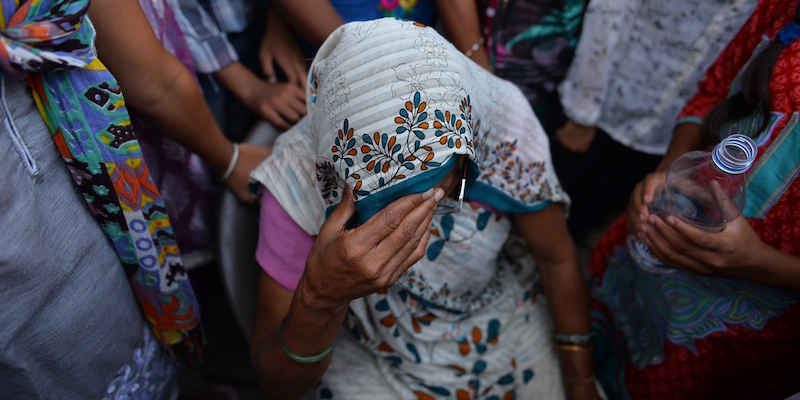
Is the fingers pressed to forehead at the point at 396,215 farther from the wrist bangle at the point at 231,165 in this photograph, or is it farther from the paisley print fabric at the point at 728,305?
the paisley print fabric at the point at 728,305

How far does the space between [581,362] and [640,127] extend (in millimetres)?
916

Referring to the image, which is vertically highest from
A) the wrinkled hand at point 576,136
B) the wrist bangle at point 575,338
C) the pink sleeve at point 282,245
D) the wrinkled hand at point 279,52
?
the wrinkled hand at point 279,52

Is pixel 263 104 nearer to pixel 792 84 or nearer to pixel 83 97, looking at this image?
pixel 83 97

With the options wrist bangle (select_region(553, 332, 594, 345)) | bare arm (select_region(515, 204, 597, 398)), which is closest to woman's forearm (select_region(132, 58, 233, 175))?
bare arm (select_region(515, 204, 597, 398))

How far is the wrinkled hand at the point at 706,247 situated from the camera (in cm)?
91

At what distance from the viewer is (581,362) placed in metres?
1.30

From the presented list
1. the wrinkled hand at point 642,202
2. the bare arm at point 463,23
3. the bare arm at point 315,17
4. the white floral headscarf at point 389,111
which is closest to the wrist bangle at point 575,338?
the wrinkled hand at point 642,202

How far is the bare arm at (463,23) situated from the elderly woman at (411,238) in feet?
1.72

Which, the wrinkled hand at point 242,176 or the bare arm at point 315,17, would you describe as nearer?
the wrinkled hand at point 242,176

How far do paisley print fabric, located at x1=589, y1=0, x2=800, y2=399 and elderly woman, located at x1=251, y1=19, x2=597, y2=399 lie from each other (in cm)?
17

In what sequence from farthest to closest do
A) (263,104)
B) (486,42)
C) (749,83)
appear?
(486,42), (263,104), (749,83)

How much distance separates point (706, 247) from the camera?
0.94 metres

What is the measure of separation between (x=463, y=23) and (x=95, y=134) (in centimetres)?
117

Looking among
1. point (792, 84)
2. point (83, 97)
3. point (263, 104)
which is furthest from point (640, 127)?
point (83, 97)
